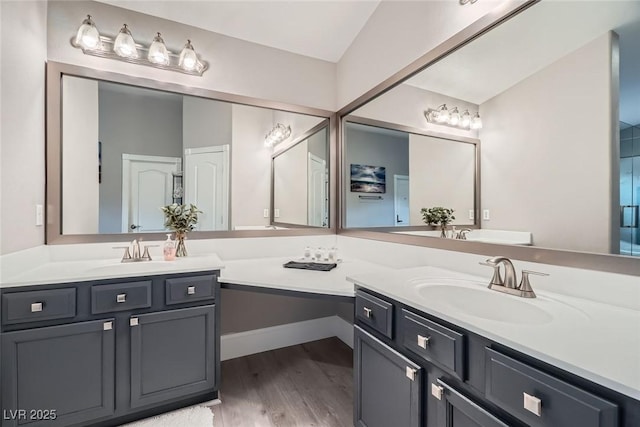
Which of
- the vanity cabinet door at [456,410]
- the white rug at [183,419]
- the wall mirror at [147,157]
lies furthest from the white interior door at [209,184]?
the vanity cabinet door at [456,410]

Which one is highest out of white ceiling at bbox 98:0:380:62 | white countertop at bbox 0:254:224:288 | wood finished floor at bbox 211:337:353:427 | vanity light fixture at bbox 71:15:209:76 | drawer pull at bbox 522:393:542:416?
white ceiling at bbox 98:0:380:62

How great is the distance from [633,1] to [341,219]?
2155mm

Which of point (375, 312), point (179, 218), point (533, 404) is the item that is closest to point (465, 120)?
point (375, 312)

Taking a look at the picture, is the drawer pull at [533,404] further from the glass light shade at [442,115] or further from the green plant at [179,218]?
the green plant at [179,218]

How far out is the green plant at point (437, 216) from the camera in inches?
69.8

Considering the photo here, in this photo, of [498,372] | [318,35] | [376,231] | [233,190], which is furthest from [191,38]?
[498,372]

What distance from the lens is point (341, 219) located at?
2.80 m

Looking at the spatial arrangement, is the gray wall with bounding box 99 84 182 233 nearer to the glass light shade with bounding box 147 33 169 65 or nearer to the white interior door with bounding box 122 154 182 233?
the white interior door with bounding box 122 154 182 233

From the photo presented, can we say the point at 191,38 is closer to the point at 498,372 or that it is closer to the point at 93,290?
the point at 93,290

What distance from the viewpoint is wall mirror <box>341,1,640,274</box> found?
102cm

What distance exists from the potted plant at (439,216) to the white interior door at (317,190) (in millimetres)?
1105

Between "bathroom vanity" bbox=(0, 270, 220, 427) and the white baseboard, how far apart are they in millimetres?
574

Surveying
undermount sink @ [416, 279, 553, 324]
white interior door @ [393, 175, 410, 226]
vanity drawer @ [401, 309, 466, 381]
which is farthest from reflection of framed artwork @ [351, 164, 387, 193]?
vanity drawer @ [401, 309, 466, 381]

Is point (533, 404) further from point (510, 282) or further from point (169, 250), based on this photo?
point (169, 250)
